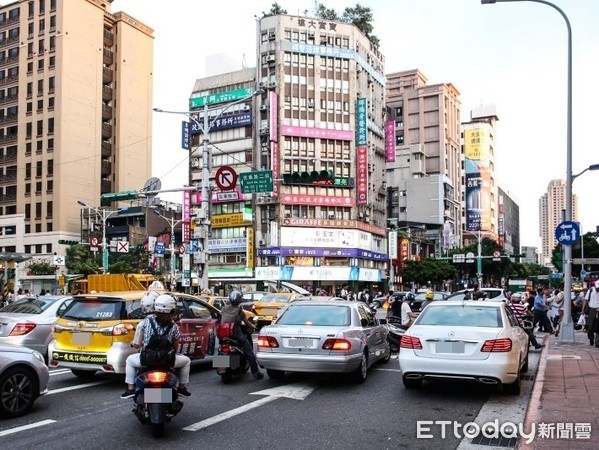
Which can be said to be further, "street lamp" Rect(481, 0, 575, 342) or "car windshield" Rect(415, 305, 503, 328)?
"street lamp" Rect(481, 0, 575, 342)

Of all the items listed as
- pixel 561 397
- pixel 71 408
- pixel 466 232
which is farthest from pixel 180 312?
pixel 466 232

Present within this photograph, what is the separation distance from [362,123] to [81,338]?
6211 cm

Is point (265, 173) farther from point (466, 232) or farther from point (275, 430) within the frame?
point (466, 232)

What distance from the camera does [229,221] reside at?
67.9m

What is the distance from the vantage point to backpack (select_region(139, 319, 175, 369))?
255 inches

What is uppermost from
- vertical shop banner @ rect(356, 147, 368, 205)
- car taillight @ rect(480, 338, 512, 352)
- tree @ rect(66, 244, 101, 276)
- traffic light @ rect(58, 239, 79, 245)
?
vertical shop banner @ rect(356, 147, 368, 205)

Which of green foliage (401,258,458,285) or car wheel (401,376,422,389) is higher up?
green foliage (401,258,458,285)

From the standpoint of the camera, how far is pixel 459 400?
8703 millimetres

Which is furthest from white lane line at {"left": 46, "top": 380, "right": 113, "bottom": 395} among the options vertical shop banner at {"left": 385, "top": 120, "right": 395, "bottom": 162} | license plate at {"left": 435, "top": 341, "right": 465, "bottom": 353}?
vertical shop banner at {"left": 385, "top": 120, "right": 395, "bottom": 162}

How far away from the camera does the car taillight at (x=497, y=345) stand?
27.5 ft

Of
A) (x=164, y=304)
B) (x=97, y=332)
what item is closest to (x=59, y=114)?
(x=97, y=332)

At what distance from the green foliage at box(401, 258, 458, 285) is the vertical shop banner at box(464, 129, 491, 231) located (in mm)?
45252

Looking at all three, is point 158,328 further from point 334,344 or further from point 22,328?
point 22,328

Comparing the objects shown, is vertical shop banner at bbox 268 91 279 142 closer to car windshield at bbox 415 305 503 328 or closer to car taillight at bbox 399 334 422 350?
car windshield at bbox 415 305 503 328
